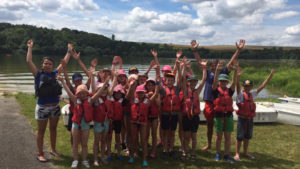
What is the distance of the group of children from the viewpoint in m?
4.40

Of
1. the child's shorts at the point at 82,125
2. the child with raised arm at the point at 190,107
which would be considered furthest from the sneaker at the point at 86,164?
the child with raised arm at the point at 190,107

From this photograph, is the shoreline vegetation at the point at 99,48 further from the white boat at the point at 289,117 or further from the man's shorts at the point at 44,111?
the man's shorts at the point at 44,111

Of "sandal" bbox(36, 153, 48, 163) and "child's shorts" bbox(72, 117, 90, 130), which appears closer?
"child's shorts" bbox(72, 117, 90, 130)

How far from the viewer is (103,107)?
175 inches

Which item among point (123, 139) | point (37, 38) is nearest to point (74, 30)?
point (37, 38)

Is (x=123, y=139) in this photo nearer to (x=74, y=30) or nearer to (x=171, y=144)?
(x=171, y=144)

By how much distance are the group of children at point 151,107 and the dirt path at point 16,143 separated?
987mm

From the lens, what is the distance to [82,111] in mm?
4238

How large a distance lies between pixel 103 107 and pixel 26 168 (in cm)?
196

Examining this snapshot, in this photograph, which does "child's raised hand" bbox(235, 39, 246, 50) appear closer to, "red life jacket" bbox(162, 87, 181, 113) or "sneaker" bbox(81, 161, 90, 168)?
"red life jacket" bbox(162, 87, 181, 113)

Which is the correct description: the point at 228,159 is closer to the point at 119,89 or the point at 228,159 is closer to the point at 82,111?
the point at 119,89

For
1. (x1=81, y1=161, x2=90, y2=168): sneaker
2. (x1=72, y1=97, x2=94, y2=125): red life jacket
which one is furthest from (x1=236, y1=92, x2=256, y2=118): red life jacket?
(x1=81, y1=161, x2=90, y2=168): sneaker

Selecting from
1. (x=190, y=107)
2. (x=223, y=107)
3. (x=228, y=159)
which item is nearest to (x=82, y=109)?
(x=190, y=107)

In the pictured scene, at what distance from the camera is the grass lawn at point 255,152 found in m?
4.70
